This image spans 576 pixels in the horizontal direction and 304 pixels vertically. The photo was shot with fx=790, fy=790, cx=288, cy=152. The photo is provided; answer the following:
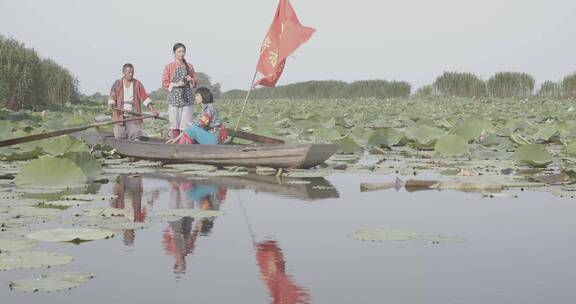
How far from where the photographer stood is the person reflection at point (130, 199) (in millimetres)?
4674

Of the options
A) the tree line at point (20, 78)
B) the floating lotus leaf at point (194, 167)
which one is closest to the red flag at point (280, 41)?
the floating lotus leaf at point (194, 167)

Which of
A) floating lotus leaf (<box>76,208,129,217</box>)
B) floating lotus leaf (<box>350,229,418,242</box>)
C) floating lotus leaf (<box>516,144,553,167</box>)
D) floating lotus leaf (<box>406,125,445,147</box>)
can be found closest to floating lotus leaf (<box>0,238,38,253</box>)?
floating lotus leaf (<box>76,208,129,217</box>)

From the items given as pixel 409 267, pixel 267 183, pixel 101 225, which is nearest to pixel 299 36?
pixel 267 183

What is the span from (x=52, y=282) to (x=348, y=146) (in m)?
6.95

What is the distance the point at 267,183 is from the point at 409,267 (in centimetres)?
367

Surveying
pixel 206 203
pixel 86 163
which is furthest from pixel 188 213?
pixel 86 163

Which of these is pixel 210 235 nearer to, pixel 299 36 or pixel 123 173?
pixel 123 173

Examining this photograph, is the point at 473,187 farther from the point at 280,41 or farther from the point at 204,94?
the point at 204,94

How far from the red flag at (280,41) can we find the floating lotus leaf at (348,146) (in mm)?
1538

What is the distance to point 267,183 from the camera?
7.38 metres

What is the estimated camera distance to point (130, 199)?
6.13 m

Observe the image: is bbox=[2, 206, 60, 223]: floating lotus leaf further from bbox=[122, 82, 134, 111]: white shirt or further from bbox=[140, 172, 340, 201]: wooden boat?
bbox=[122, 82, 134, 111]: white shirt

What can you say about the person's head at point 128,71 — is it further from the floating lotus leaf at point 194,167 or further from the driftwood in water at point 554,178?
the driftwood in water at point 554,178

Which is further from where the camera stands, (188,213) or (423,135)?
(423,135)
